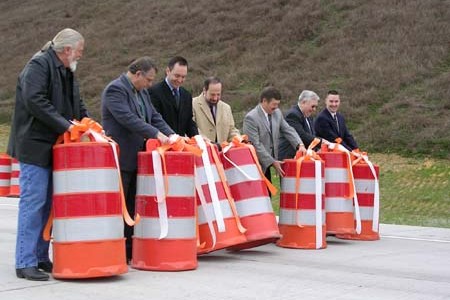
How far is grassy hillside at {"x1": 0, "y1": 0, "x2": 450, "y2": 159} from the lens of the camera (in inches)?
1080

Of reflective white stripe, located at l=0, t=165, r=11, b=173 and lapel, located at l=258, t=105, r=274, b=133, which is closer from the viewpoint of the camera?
lapel, located at l=258, t=105, r=274, b=133

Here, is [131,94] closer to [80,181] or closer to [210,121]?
[80,181]

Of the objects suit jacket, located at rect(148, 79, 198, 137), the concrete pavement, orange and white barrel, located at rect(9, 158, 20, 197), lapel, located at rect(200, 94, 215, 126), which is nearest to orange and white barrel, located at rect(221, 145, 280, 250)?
the concrete pavement

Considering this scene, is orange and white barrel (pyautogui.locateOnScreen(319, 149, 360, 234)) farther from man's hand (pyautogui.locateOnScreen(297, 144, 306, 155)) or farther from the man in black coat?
the man in black coat

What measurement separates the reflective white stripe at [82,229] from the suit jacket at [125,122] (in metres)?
1.35

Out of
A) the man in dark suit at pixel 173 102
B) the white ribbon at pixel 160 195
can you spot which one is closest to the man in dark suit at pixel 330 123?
the man in dark suit at pixel 173 102

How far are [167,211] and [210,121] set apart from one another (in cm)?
267

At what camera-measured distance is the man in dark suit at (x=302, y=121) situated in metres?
11.7

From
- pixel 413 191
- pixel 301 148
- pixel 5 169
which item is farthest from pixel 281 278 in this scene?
pixel 5 169

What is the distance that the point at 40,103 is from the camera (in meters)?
7.40

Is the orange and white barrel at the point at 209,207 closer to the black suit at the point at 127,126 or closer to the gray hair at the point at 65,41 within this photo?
the black suit at the point at 127,126

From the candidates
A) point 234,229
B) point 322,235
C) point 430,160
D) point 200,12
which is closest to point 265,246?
point 322,235

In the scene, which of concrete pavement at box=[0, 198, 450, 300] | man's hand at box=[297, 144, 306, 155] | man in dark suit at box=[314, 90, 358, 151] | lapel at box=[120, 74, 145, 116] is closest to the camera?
concrete pavement at box=[0, 198, 450, 300]

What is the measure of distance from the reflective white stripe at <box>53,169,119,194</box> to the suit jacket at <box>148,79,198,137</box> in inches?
104
